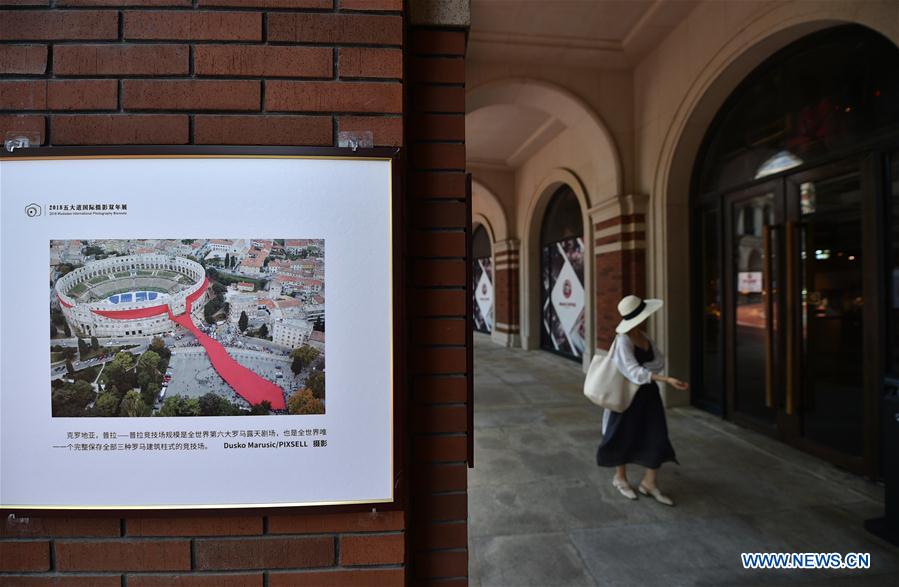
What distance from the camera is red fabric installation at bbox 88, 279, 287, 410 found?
1.27 metres

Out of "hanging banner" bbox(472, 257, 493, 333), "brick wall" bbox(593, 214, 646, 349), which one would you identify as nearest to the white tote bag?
"brick wall" bbox(593, 214, 646, 349)

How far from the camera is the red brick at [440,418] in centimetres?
149

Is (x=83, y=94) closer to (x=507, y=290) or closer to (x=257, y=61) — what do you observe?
(x=257, y=61)

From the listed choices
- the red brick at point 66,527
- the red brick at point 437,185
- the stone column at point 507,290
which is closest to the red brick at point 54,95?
the red brick at point 437,185

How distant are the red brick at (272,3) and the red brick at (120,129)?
338mm

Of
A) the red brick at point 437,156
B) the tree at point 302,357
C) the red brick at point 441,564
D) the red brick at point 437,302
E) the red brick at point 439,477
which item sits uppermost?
the red brick at point 437,156

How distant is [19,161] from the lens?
1.24 metres

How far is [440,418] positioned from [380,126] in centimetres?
90

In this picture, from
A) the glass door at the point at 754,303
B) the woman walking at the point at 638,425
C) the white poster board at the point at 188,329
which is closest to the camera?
the white poster board at the point at 188,329

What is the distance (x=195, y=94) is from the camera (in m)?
1.31

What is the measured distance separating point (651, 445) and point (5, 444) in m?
3.83

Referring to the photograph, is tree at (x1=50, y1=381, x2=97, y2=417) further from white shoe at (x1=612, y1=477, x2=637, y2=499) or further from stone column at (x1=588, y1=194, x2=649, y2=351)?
stone column at (x1=588, y1=194, x2=649, y2=351)

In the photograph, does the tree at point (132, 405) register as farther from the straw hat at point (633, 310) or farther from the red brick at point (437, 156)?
the straw hat at point (633, 310)

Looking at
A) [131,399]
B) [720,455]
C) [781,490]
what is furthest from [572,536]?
[131,399]
